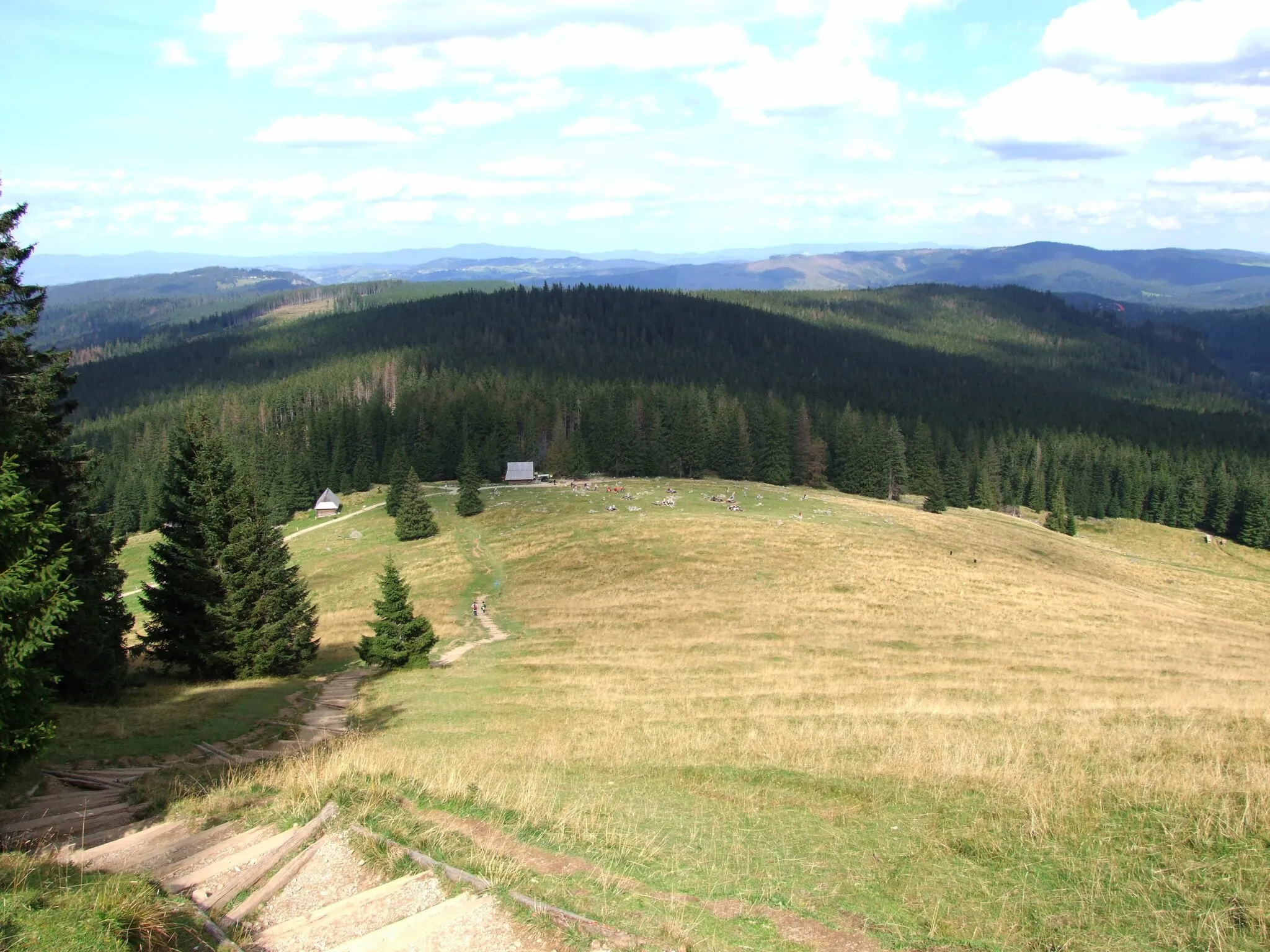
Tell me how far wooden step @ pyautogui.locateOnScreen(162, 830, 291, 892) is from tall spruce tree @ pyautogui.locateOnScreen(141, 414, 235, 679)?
22104mm

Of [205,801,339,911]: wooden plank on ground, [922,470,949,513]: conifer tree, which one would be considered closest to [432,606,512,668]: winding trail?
[205,801,339,911]: wooden plank on ground

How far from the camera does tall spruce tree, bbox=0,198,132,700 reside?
2277cm

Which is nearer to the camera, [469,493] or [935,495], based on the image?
[469,493]

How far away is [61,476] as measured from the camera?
86.1 feet

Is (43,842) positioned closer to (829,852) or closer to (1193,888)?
(829,852)

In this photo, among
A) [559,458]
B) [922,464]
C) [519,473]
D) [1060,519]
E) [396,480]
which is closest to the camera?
[396,480]

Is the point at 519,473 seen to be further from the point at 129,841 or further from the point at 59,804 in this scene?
the point at 129,841

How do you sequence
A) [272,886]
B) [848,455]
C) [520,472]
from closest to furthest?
1. [272,886]
2. [520,472]
3. [848,455]

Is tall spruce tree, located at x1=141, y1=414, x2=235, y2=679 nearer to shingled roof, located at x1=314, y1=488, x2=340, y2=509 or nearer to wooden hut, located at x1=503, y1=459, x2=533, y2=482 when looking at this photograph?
shingled roof, located at x1=314, y1=488, x2=340, y2=509

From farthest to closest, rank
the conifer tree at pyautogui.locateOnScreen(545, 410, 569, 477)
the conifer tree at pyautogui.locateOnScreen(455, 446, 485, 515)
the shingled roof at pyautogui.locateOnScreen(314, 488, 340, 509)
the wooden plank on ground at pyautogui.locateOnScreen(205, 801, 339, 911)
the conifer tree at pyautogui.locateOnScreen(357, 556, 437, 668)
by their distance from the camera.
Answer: the conifer tree at pyautogui.locateOnScreen(545, 410, 569, 477)
the shingled roof at pyautogui.locateOnScreen(314, 488, 340, 509)
the conifer tree at pyautogui.locateOnScreen(455, 446, 485, 515)
the conifer tree at pyautogui.locateOnScreen(357, 556, 437, 668)
the wooden plank on ground at pyautogui.locateOnScreen(205, 801, 339, 911)

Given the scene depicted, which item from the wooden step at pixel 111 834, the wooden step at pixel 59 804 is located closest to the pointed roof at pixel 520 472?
the wooden step at pixel 59 804

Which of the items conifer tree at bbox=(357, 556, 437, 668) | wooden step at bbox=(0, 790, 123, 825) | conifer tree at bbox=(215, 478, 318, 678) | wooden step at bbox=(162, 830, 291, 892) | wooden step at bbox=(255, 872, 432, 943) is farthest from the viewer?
conifer tree at bbox=(357, 556, 437, 668)

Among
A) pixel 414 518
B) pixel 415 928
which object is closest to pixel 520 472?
pixel 414 518

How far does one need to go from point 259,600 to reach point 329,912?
2495 cm
